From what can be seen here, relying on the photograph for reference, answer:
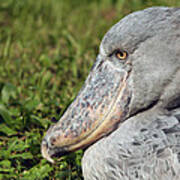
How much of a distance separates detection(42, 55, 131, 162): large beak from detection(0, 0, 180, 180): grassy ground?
299 millimetres

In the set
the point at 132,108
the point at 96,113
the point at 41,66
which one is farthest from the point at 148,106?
the point at 41,66

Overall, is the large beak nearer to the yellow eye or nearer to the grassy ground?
the yellow eye

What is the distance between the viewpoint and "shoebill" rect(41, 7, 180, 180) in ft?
5.86

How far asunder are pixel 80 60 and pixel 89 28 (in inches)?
30.9

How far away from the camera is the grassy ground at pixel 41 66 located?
234 centimetres

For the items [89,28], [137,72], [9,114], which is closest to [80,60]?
[89,28]

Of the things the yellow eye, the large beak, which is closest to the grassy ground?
the large beak

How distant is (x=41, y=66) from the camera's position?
3.54 metres

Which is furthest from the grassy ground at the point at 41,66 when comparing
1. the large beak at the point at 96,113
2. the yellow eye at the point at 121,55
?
the yellow eye at the point at 121,55

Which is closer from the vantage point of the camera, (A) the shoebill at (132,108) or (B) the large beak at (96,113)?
(A) the shoebill at (132,108)

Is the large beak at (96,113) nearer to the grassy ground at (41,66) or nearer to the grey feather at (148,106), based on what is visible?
the grey feather at (148,106)

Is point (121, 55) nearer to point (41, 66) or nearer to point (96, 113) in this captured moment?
point (96, 113)

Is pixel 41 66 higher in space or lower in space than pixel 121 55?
lower

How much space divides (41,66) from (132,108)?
69.6 inches
